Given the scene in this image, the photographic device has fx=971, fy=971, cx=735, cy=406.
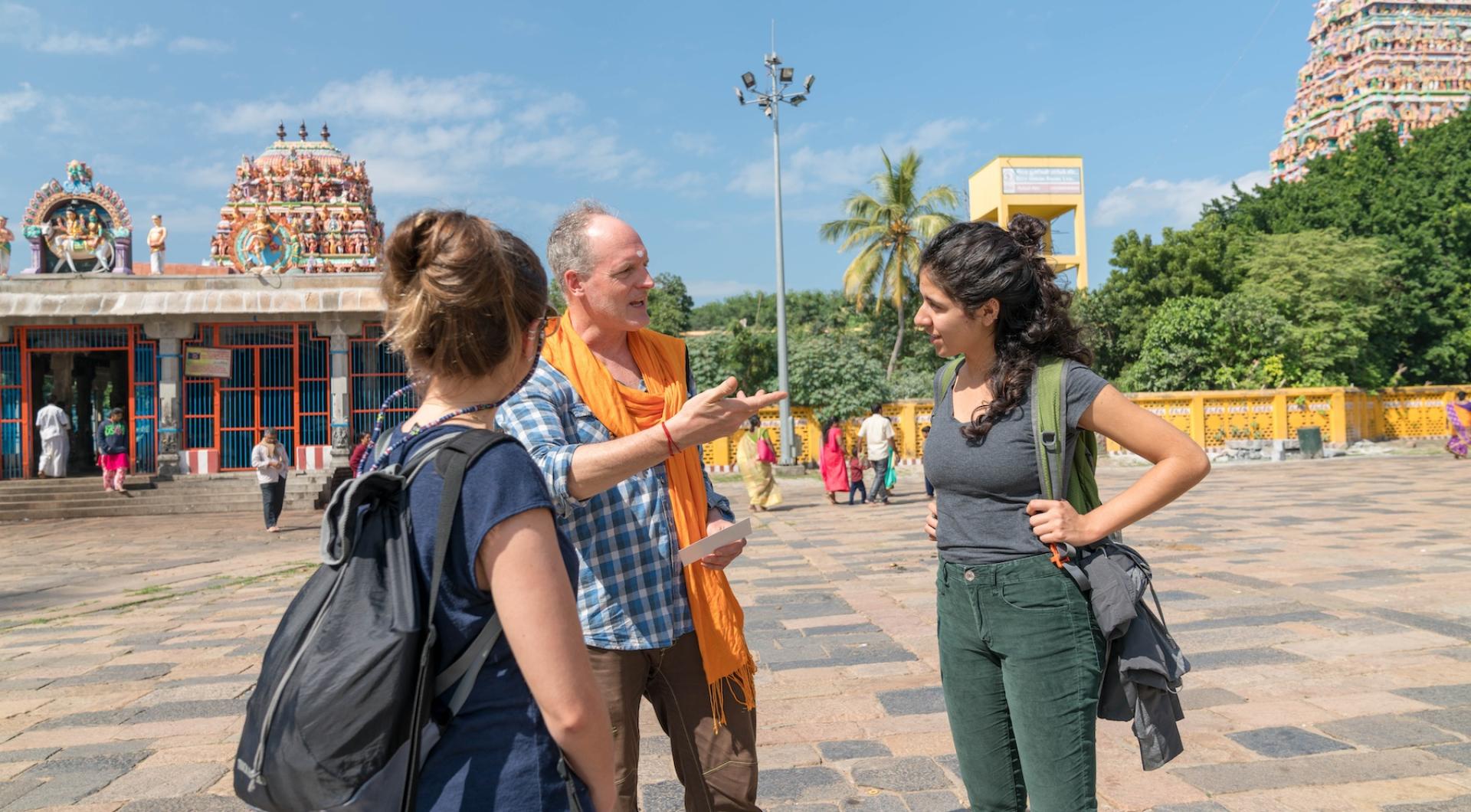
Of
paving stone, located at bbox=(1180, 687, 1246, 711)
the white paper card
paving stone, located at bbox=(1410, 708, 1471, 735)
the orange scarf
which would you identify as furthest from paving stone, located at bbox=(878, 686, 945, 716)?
the white paper card

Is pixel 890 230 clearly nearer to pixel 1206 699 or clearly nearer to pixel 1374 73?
pixel 1206 699

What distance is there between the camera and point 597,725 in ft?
4.75

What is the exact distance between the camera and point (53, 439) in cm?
1841

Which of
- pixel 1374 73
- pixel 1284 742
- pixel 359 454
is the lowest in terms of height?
pixel 1284 742

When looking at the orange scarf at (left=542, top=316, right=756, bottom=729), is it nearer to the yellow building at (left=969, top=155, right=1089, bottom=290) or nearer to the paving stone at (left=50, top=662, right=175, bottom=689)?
the paving stone at (left=50, top=662, right=175, bottom=689)

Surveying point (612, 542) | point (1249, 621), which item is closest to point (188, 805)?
point (612, 542)

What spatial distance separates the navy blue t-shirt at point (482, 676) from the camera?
1.36 metres

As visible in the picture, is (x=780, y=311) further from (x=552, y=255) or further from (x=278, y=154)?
(x=278, y=154)

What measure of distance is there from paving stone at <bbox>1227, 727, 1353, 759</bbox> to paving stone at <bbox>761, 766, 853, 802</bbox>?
1611 mm

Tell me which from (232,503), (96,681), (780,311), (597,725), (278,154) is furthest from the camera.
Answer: (278,154)

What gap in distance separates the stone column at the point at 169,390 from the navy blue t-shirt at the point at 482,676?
20.2 m

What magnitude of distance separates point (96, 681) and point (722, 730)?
187 inches

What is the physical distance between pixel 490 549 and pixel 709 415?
0.69 m

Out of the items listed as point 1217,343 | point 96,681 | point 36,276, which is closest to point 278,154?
point 36,276
